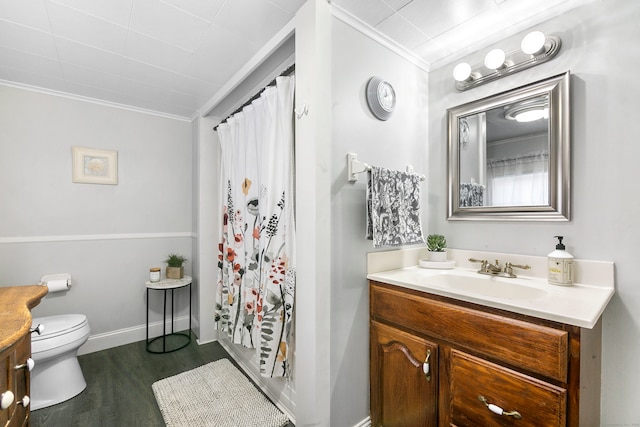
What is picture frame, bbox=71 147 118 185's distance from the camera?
2.48m

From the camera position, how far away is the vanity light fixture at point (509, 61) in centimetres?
139

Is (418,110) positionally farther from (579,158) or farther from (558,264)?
(558,264)

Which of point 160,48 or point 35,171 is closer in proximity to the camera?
point 160,48

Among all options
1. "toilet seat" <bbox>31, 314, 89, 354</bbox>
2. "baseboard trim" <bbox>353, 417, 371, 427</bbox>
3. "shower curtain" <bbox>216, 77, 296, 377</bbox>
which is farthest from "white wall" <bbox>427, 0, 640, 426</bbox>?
"toilet seat" <bbox>31, 314, 89, 354</bbox>

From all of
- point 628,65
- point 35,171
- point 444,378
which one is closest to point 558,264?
point 444,378

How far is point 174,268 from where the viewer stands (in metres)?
2.74

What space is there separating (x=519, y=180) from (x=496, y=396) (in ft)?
3.49

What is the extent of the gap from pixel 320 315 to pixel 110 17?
1.85m

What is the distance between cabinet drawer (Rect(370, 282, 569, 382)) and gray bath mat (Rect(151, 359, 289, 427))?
1.02m

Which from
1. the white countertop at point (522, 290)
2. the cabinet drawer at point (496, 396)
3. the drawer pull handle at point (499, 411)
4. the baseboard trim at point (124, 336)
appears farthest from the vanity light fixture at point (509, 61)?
the baseboard trim at point (124, 336)

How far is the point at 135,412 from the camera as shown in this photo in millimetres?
1772

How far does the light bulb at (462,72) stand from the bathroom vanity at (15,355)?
85.8 inches

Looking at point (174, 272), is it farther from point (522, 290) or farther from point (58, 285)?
point (522, 290)

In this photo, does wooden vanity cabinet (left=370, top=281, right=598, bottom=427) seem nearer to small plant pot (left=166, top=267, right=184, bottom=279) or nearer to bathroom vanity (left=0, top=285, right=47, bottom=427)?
bathroom vanity (left=0, top=285, right=47, bottom=427)
